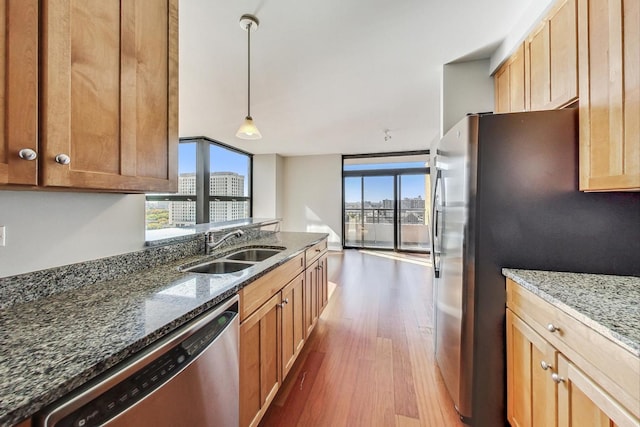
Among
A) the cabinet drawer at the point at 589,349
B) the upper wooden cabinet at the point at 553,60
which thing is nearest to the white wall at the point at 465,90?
the upper wooden cabinet at the point at 553,60

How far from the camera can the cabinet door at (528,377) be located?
1013mm

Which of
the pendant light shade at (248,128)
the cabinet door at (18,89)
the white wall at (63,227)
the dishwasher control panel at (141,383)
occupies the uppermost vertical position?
the pendant light shade at (248,128)

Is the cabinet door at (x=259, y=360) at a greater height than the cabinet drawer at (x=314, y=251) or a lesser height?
lesser

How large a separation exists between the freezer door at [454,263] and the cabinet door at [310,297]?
39.8 inches

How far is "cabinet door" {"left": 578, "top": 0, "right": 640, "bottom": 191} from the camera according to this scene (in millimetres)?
954

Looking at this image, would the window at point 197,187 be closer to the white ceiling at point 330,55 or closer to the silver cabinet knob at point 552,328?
the white ceiling at point 330,55

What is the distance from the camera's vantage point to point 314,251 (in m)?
2.32

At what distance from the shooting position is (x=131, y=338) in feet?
2.24

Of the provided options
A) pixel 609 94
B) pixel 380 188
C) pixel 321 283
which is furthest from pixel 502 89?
pixel 380 188

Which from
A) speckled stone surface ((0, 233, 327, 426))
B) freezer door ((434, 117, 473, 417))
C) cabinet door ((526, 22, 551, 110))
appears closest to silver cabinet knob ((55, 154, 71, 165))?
speckled stone surface ((0, 233, 327, 426))

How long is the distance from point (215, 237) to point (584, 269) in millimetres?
2237

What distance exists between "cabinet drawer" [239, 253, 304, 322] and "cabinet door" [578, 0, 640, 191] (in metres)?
1.62

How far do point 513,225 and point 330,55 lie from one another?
6.47 feet

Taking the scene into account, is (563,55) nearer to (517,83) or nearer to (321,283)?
(517,83)
